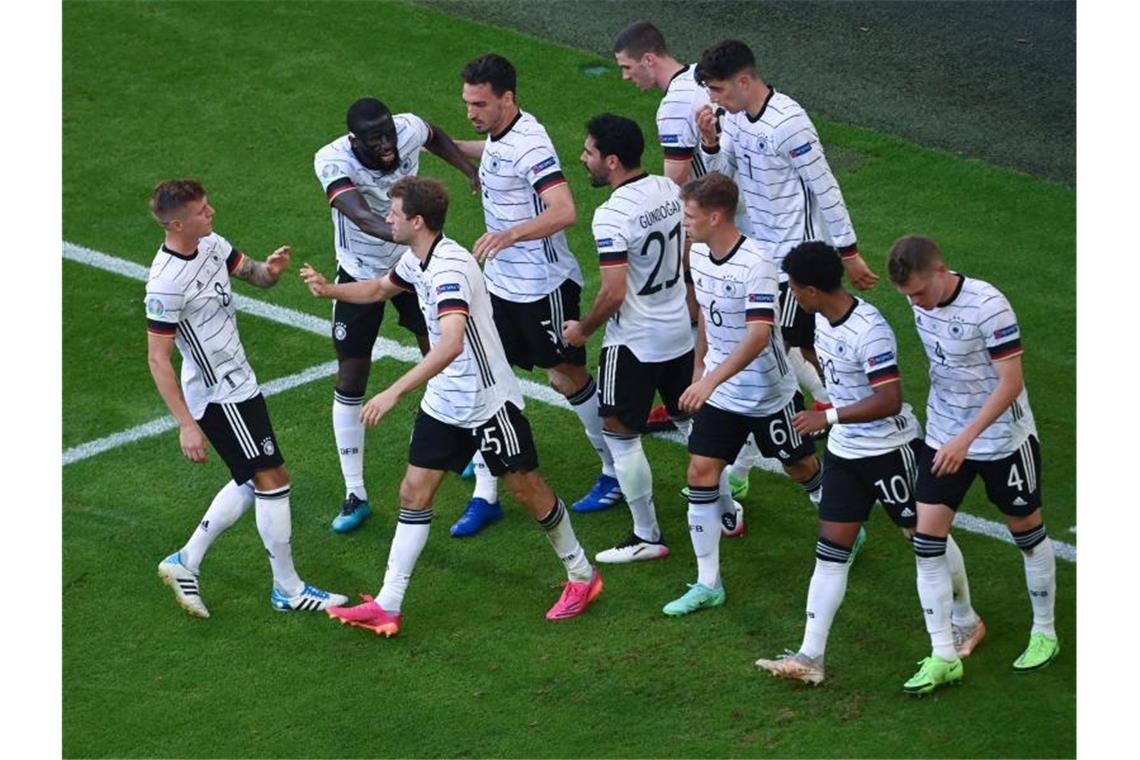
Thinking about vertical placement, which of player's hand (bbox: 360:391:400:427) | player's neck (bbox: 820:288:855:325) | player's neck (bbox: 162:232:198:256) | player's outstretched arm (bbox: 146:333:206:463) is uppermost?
player's neck (bbox: 820:288:855:325)

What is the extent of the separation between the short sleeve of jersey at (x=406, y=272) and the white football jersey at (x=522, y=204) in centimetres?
82

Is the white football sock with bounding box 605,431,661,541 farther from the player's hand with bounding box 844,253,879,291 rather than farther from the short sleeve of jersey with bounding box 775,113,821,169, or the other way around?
the short sleeve of jersey with bounding box 775,113,821,169

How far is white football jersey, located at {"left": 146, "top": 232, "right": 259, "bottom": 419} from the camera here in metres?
8.59

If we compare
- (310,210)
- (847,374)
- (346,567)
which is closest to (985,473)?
(847,374)

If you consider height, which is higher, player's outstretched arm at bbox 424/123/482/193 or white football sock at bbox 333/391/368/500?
player's outstretched arm at bbox 424/123/482/193

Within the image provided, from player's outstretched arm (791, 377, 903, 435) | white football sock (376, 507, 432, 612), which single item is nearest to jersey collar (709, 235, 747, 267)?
player's outstretched arm (791, 377, 903, 435)

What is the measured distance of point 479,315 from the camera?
8609 mm

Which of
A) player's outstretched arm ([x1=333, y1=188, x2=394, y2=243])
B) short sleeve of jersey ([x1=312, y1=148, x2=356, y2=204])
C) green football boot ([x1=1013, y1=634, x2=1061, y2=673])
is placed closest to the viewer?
green football boot ([x1=1013, y1=634, x2=1061, y2=673])

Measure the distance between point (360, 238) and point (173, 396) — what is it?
1798mm

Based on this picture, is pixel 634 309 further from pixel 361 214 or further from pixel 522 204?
pixel 361 214

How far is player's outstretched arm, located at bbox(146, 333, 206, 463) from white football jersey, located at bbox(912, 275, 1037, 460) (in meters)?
3.34

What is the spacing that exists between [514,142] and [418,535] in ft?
7.14

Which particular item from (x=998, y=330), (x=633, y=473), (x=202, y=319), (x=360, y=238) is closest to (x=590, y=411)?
(x=633, y=473)

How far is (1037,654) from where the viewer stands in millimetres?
8320
